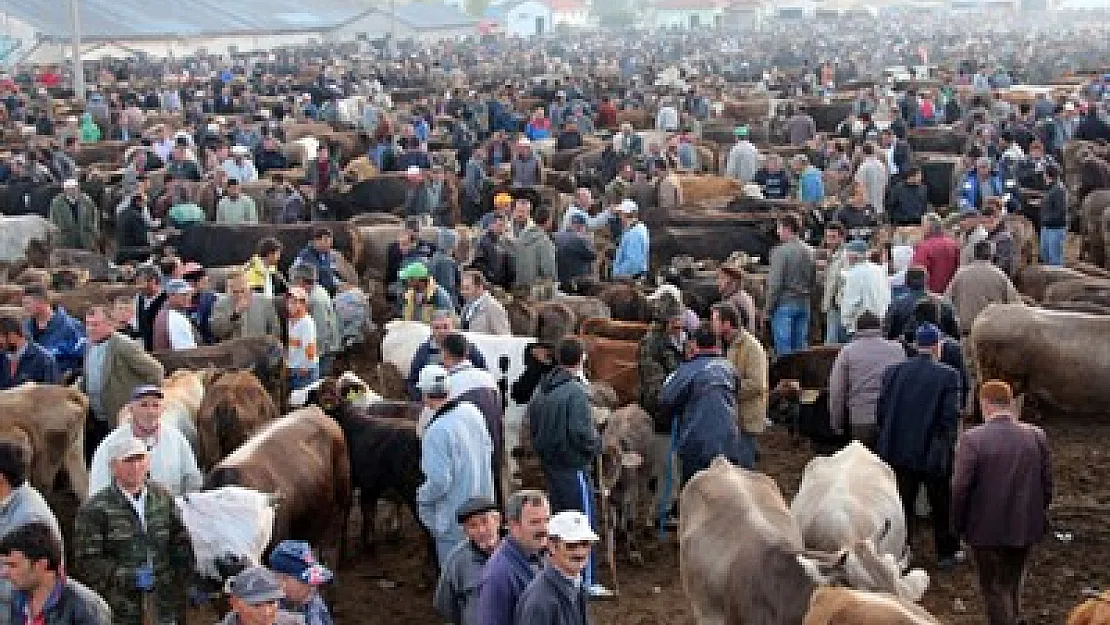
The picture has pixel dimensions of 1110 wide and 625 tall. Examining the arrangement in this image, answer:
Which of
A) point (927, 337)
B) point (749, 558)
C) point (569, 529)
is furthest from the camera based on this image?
point (927, 337)

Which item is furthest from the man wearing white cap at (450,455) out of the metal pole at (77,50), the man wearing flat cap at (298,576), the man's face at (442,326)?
the metal pole at (77,50)

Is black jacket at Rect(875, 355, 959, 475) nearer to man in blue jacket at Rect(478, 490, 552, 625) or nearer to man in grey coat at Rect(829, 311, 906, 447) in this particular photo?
man in grey coat at Rect(829, 311, 906, 447)

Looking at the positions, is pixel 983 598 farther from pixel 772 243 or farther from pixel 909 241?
pixel 772 243

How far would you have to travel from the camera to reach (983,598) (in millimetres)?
9633

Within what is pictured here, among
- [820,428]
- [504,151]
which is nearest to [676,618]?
[820,428]

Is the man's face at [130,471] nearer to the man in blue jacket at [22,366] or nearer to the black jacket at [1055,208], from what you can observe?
the man in blue jacket at [22,366]

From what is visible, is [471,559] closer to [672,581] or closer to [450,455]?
[450,455]

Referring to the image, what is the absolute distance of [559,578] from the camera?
626cm

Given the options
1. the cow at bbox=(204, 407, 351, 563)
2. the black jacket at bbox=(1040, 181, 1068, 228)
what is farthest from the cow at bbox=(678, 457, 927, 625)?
the black jacket at bbox=(1040, 181, 1068, 228)

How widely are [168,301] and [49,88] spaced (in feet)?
120

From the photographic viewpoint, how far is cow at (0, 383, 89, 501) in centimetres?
1057

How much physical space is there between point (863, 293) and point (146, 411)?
7.70 meters

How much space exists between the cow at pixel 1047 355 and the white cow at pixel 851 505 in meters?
4.10

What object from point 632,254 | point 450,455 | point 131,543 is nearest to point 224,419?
point 450,455
